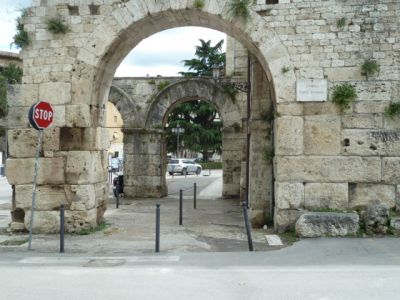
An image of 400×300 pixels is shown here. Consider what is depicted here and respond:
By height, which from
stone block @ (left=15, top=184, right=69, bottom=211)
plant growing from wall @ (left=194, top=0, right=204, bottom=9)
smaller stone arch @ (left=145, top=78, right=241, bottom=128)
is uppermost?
plant growing from wall @ (left=194, top=0, right=204, bottom=9)

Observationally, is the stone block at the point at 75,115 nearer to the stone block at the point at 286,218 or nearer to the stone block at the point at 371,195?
the stone block at the point at 286,218

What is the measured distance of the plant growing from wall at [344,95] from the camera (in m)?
8.27

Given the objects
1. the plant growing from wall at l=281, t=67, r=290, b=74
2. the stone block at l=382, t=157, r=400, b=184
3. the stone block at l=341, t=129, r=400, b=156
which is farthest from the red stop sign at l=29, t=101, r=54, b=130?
the stone block at l=382, t=157, r=400, b=184

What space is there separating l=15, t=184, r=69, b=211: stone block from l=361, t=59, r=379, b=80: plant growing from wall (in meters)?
6.01

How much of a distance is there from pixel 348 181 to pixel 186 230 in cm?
334

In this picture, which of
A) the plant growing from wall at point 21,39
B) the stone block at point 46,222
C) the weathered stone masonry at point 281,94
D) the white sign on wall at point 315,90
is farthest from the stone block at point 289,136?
the plant growing from wall at point 21,39

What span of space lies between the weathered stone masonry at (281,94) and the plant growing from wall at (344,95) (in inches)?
4.4

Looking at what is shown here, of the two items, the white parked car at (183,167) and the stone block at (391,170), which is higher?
the stone block at (391,170)

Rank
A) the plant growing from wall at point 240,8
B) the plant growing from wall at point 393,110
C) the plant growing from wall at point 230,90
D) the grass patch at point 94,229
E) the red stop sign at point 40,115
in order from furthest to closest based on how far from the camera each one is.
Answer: the plant growing from wall at point 230,90, the grass patch at point 94,229, the plant growing from wall at point 240,8, the plant growing from wall at point 393,110, the red stop sign at point 40,115

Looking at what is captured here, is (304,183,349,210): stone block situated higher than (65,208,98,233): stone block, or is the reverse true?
(304,183,349,210): stone block

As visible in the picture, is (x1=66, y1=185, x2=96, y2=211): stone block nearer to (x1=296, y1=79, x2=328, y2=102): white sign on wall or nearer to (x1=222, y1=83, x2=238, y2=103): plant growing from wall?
(x1=296, y1=79, x2=328, y2=102): white sign on wall

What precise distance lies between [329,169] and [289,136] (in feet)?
3.02

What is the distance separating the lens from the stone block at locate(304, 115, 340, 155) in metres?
8.34

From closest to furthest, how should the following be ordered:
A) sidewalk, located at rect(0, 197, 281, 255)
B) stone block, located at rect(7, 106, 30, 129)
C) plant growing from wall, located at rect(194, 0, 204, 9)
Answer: sidewalk, located at rect(0, 197, 281, 255)
plant growing from wall, located at rect(194, 0, 204, 9)
stone block, located at rect(7, 106, 30, 129)
